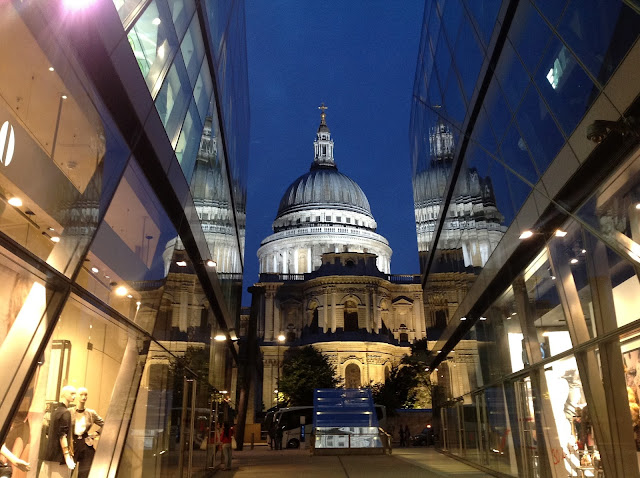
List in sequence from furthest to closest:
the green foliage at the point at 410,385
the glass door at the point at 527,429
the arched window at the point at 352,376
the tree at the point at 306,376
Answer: the arched window at the point at 352,376 < the green foliage at the point at 410,385 < the tree at the point at 306,376 < the glass door at the point at 527,429

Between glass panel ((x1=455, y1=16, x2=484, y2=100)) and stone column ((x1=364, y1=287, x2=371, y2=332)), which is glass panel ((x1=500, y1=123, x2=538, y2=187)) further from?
stone column ((x1=364, y1=287, x2=371, y2=332))

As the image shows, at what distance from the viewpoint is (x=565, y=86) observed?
7.30 m

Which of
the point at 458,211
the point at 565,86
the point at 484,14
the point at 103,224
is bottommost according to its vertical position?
the point at 103,224

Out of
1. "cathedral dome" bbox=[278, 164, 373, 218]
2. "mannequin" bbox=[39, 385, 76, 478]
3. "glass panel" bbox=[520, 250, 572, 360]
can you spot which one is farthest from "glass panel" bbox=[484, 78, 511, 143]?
"cathedral dome" bbox=[278, 164, 373, 218]

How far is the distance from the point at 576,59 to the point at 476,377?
1163 centimetres

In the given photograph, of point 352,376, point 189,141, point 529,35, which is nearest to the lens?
point 529,35

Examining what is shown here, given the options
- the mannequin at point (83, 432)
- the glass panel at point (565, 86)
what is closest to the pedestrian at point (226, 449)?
the mannequin at point (83, 432)

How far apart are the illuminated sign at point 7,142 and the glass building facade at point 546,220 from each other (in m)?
5.28

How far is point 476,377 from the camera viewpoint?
1677cm

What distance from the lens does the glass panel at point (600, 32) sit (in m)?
5.71

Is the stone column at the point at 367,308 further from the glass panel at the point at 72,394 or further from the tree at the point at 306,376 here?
the glass panel at the point at 72,394

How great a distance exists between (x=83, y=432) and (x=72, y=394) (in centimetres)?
69

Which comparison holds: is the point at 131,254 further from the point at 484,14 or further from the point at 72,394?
the point at 484,14

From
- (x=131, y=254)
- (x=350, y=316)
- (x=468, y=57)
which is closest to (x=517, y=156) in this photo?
(x=468, y=57)
